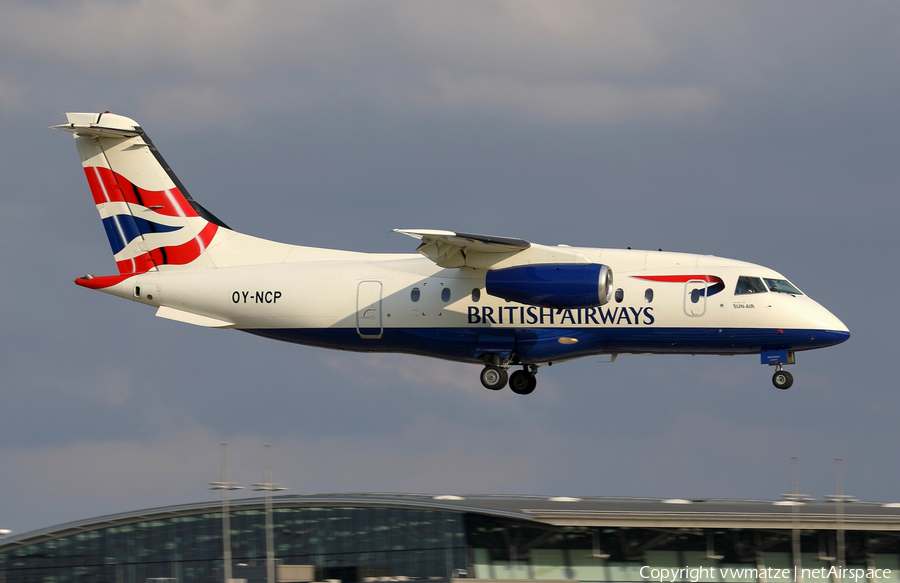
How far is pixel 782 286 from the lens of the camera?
31219 mm

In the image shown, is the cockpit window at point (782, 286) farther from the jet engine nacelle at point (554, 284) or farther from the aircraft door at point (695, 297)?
the jet engine nacelle at point (554, 284)


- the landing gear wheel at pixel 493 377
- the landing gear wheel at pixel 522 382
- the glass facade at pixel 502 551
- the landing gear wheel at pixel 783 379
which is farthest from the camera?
the glass facade at pixel 502 551

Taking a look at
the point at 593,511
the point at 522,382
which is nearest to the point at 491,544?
the point at 593,511

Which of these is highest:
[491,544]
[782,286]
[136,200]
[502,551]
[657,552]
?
[136,200]

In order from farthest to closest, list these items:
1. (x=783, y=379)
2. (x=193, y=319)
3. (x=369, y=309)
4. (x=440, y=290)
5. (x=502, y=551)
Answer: (x=502, y=551) → (x=193, y=319) → (x=369, y=309) → (x=440, y=290) → (x=783, y=379)

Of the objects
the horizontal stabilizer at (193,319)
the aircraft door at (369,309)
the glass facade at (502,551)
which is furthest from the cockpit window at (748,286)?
the horizontal stabilizer at (193,319)

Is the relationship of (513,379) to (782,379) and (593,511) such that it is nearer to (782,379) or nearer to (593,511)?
(593,511)

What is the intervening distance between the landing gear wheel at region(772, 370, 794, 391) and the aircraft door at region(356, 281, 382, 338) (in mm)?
11565

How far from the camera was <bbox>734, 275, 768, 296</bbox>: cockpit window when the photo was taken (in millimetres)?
30906

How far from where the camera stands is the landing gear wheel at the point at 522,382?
3397 cm

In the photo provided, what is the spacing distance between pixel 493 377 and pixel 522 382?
1246 mm

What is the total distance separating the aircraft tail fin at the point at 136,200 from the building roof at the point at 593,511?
31.8 ft

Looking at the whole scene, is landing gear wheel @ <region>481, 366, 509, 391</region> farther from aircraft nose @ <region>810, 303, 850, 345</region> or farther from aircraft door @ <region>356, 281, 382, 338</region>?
aircraft nose @ <region>810, 303, 850, 345</region>

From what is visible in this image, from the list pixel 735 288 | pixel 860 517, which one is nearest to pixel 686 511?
pixel 860 517
